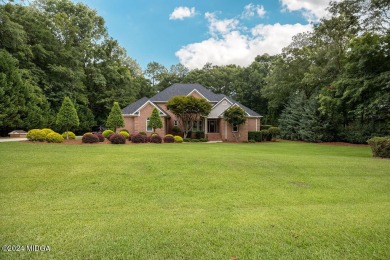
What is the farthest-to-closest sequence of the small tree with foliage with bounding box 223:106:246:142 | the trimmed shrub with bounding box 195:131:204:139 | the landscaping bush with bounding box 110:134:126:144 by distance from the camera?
the trimmed shrub with bounding box 195:131:204:139, the small tree with foliage with bounding box 223:106:246:142, the landscaping bush with bounding box 110:134:126:144

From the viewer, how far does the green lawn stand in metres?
3.53

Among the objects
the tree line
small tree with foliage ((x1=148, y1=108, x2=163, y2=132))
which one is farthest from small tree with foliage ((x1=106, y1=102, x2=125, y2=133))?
the tree line

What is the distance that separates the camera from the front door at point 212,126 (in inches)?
1158

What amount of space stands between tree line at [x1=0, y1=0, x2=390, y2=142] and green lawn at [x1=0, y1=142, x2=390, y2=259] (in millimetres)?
10008

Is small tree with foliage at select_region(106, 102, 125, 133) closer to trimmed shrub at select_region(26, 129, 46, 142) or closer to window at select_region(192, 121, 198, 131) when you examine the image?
trimmed shrub at select_region(26, 129, 46, 142)

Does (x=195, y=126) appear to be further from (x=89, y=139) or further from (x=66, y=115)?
(x=66, y=115)

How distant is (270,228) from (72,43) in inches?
1448

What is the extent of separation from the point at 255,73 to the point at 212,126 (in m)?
19.4

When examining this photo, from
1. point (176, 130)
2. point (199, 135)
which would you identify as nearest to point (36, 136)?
point (176, 130)

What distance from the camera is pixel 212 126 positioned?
29.5m

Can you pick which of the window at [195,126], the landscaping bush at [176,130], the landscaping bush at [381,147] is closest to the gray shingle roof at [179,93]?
the window at [195,126]

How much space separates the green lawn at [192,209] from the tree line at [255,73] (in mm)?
10008

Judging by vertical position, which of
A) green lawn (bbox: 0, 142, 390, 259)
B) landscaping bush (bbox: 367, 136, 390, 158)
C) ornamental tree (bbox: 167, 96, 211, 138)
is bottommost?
green lawn (bbox: 0, 142, 390, 259)

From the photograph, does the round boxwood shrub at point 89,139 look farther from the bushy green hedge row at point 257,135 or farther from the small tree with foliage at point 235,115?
the bushy green hedge row at point 257,135
